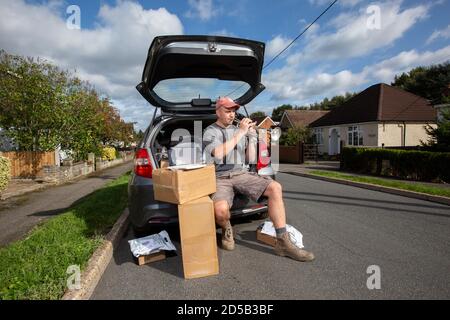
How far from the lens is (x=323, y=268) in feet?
10.4

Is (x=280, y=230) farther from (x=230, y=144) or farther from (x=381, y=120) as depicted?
(x=381, y=120)

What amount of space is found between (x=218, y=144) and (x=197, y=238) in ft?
3.60

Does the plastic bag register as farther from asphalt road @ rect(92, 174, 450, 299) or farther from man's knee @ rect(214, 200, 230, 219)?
man's knee @ rect(214, 200, 230, 219)

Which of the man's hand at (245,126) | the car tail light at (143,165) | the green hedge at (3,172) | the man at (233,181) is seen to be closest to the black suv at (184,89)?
the car tail light at (143,165)

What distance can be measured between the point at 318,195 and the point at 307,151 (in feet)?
75.1

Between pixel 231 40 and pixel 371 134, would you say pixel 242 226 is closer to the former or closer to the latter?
pixel 231 40

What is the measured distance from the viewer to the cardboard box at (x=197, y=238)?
9.93 feet

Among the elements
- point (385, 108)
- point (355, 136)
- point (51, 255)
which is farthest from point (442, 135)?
point (355, 136)

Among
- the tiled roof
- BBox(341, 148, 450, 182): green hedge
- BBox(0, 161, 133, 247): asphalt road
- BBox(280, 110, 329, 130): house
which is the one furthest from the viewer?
BBox(280, 110, 329, 130): house

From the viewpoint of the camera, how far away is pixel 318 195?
7.62 metres

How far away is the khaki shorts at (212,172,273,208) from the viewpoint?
Answer: 3.60m

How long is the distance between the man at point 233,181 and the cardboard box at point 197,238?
40 centimetres

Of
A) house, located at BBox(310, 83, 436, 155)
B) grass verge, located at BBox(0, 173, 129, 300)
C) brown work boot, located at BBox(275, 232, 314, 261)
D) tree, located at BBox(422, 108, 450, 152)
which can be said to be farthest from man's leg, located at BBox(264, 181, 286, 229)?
house, located at BBox(310, 83, 436, 155)

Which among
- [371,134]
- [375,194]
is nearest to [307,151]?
[371,134]
